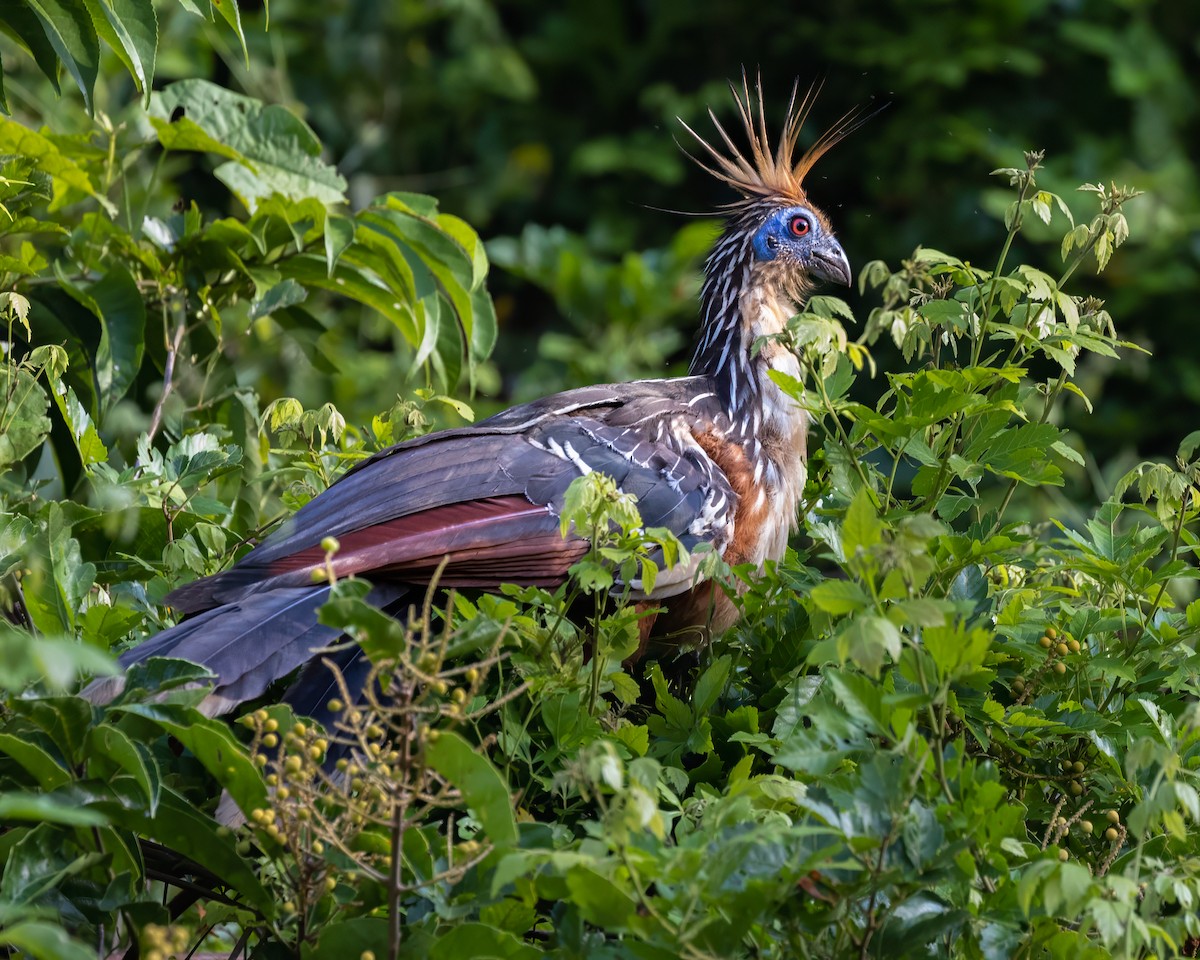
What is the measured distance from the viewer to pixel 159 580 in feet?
7.79

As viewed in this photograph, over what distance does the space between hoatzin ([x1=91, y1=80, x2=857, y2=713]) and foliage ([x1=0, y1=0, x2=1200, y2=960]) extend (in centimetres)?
10

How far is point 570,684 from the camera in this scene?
1.92 meters

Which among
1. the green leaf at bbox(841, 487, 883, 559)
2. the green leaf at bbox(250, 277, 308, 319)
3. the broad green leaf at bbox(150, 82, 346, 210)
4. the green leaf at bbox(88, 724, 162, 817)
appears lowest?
the green leaf at bbox(88, 724, 162, 817)

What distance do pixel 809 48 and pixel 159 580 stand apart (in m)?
5.84

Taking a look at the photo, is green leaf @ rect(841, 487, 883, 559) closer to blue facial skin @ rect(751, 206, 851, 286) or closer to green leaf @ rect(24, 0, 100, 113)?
green leaf @ rect(24, 0, 100, 113)

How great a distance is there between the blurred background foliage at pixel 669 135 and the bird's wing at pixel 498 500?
2.86m

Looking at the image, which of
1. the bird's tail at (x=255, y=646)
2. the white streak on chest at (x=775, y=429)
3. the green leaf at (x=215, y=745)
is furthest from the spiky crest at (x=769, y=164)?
the green leaf at (x=215, y=745)

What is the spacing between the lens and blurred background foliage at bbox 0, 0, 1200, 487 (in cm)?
640

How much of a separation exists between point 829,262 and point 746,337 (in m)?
0.36

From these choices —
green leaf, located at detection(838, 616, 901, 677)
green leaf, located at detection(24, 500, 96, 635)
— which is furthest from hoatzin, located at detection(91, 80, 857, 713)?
green leaf, located at detection(838, 616, 901, 677)

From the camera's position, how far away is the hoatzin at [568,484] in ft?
7.22

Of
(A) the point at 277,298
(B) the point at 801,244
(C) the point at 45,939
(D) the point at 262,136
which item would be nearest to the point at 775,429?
Result: (B) the point at 801,244

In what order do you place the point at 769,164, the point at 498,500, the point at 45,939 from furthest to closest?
the point at 769,164 → the point at 498,500 → the point at 45,939

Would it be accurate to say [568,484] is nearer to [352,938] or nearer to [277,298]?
[277,298]
